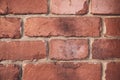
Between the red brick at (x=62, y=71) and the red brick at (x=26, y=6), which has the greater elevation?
the red brick at (x=26, y=6)

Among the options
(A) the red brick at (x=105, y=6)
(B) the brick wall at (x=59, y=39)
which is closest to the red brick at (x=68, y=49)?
(B) the brick wall at (x=59, y=39)

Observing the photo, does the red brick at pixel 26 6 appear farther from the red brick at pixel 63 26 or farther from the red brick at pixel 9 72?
the red brick at pixel 9 72

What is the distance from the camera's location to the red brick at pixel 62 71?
2.30 ft

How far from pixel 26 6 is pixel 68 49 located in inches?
7.9

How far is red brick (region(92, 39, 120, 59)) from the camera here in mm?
710

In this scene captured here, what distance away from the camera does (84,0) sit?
0.71m

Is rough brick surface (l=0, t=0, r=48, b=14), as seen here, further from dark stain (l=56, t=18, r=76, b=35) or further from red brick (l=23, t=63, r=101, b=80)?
red brick (l=23, t=63, r=101, b=80)

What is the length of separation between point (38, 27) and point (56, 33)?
0.21ft

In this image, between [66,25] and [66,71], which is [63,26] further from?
[66,71]

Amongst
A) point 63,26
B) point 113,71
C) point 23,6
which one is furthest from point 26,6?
point 113,71

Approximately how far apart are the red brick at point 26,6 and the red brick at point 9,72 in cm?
19

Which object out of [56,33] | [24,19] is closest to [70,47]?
[56,33]

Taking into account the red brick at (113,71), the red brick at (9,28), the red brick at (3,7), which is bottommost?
the red brick at (113,71)

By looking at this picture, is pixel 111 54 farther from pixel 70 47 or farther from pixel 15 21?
pixel 15 21
